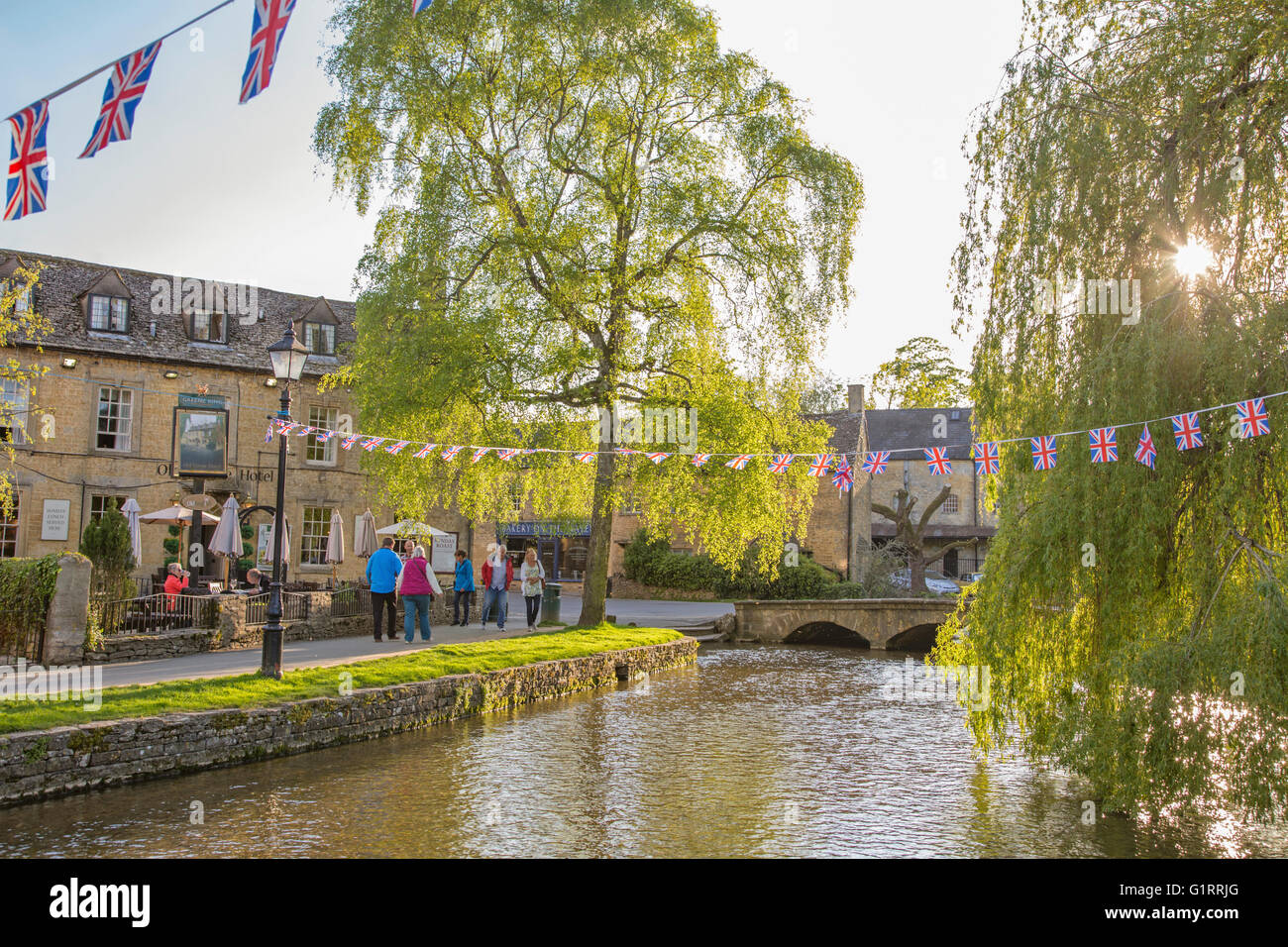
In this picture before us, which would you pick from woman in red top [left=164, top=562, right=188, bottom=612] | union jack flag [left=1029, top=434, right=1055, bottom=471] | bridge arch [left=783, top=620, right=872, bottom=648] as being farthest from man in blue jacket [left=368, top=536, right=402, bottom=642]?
bridge arch [left=783, top=620, right=872, bottom=648]

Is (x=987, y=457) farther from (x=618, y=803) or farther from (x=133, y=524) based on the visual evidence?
(x=133, y=524)

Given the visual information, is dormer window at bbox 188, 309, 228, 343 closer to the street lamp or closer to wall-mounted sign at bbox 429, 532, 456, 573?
wall-mounted sign at bbox 429, 532, 456, 573

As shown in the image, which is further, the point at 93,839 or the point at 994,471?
the point at 994,471

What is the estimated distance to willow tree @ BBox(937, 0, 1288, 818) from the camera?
8.51m

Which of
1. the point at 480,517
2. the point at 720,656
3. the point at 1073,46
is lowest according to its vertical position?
the point at 720,656

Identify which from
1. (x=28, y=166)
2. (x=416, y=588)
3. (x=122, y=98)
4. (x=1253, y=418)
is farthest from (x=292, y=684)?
A: (x=1253, y=418)

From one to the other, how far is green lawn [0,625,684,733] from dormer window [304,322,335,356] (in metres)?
16.3

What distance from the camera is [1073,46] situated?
10805 mm

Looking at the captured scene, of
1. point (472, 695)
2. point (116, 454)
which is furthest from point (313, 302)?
point (472, 695)

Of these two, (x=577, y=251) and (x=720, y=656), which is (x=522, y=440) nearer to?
(x=577, y=251)

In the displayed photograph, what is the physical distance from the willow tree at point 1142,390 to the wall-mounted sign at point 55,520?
25009mm

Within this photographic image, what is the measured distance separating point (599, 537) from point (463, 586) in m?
3.37
